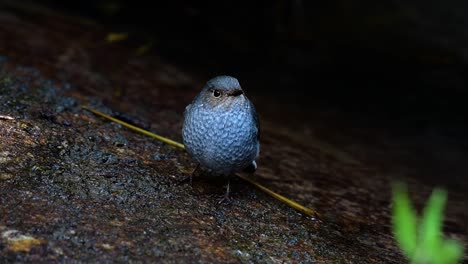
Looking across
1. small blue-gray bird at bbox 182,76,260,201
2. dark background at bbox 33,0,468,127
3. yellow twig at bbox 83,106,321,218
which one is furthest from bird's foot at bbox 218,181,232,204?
dark background at bbox 33,0,468,127

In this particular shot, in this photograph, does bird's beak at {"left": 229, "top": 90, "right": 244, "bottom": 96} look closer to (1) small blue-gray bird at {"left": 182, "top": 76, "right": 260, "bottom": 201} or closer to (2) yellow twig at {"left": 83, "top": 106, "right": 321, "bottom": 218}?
(1) small blue-gray bird at {"left": 182, "top": 76, "right": 260, "bottom": 201}

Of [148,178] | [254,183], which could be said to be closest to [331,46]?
[254,183]

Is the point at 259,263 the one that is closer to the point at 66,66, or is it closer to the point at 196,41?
the point at 66,66

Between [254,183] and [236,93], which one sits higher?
[236,93]

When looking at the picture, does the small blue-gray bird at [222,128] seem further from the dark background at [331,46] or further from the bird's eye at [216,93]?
the dark background at [331,46]

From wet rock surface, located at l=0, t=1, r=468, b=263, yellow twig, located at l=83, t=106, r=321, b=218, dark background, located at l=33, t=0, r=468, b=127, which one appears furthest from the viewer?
dark background, located at l=33, t=0, r=468, b=127

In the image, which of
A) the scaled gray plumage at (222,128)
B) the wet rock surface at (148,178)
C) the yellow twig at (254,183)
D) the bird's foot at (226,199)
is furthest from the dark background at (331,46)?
the bird's foot at (226,199)

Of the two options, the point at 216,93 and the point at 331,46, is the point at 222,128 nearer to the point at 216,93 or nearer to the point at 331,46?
the point at 216,93
